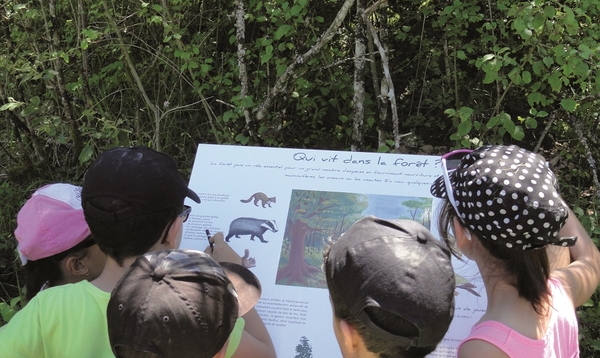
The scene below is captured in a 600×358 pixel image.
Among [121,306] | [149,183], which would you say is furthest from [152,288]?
[149,183]

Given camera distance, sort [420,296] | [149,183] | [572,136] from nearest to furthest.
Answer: [420,296] → [149,183] → [572,136]

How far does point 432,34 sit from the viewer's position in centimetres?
490

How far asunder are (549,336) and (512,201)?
0.40 m

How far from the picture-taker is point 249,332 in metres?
1.93

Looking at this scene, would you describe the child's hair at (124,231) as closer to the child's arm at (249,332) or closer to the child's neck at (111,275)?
the child's neck at (111,275)

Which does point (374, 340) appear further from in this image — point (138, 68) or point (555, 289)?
point (138, 68)

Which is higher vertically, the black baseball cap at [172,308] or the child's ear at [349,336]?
the black baseball cap at [172,308]

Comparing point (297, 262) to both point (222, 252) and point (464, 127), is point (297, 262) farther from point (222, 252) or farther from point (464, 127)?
point (464, 127)

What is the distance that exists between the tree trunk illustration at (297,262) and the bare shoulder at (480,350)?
0.82m

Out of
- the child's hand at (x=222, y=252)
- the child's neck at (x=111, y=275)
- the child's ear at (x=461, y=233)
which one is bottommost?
the child's hand at (x=222, y=252)

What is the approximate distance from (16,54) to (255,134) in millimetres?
2149

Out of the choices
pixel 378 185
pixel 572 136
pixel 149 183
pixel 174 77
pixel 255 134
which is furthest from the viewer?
pixel 174 77

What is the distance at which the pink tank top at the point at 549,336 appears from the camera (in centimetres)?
152

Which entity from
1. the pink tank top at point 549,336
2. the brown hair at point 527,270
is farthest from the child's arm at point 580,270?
the brown hair at point 527,270
